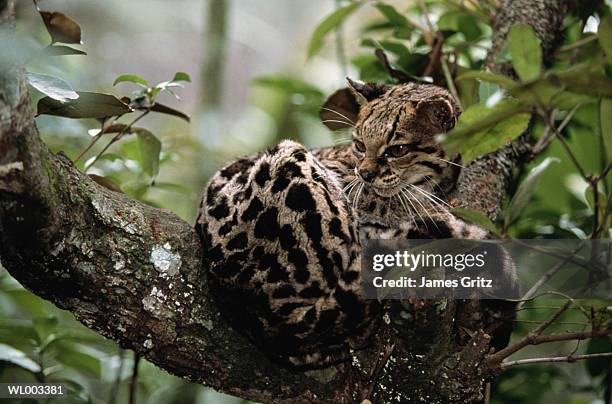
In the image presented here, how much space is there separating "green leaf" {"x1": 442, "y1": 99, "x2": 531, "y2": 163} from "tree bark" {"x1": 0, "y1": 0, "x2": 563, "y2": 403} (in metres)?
0.77

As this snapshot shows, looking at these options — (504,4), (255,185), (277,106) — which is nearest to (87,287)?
(255,185)

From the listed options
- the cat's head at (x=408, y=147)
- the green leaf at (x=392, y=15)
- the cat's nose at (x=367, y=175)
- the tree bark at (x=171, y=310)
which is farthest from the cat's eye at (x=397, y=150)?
the green leaf at (x=392, y=15)

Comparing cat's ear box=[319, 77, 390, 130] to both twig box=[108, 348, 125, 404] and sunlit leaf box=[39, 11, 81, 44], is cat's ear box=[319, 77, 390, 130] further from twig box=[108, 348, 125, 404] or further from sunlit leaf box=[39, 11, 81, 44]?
twig box=[108, 348, 125, 404]

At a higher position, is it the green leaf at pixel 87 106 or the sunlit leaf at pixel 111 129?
the sunlit leaf at pixel 111 129

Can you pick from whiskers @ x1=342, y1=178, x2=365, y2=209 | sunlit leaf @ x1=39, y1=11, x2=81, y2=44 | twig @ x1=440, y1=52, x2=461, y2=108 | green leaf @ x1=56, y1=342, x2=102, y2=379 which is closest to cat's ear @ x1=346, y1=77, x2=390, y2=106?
twig @ x1=440, y1=52, x2=461, y2=108

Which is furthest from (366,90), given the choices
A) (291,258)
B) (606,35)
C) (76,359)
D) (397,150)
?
(76,359)

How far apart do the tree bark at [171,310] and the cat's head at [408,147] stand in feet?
2.99

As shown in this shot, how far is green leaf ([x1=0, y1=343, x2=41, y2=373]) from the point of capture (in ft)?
11.6

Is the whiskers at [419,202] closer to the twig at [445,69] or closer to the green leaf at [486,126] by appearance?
the twig at [445,69]

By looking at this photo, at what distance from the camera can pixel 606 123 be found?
263cm

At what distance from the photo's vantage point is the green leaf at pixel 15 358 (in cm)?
354

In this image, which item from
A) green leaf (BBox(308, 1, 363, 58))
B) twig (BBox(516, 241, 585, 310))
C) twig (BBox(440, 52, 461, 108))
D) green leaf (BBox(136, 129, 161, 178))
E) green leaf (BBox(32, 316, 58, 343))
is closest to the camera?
twig (BBox(516, 241, 585, 310))

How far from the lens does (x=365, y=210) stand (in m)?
3.66

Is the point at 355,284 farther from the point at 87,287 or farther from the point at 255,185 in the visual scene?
the point at 87,287
